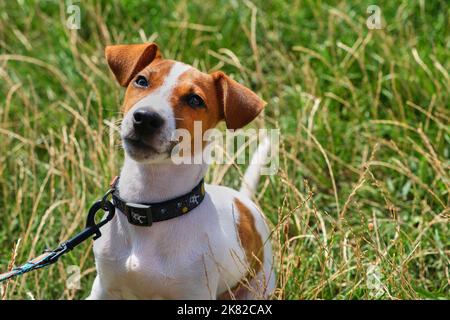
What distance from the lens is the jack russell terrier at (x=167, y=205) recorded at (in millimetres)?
3080

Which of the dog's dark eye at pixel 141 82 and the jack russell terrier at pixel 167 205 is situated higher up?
the dog's dark eye at pixel 141 82

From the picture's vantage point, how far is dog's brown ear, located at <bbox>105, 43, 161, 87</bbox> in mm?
3240

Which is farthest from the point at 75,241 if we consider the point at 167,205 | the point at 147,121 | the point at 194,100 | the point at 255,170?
the point at 255,170

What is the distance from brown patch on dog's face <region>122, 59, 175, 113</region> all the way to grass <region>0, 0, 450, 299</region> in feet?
2.34

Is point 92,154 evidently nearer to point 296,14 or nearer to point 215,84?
point 215,84

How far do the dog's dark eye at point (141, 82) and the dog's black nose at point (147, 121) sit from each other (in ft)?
0.72

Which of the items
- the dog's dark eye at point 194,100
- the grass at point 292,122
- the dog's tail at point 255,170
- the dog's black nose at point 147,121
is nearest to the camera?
the dog's black nose at point 147,121

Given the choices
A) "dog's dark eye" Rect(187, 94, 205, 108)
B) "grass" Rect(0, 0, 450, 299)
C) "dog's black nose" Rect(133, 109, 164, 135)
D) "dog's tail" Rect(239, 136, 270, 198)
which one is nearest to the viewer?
"dog's black nose" Rect(133, 109, 164, 135)

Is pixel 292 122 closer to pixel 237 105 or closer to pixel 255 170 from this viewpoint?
pixel 255 170

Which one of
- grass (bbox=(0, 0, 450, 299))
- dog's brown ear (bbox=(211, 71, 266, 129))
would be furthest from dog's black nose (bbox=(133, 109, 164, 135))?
grass (bbox=(0, 0, 450, 299))

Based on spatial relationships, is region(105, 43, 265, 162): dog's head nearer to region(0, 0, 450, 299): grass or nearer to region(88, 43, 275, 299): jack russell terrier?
region(88, 43, 275, 299): jack russell terrier

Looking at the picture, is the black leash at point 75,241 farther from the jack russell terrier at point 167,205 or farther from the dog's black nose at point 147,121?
the dog's black nose at point 147,121

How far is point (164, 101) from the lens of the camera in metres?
2.99

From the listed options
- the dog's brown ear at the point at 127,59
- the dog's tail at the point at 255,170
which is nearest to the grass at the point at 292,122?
the dog's tail at the point at 255,170
